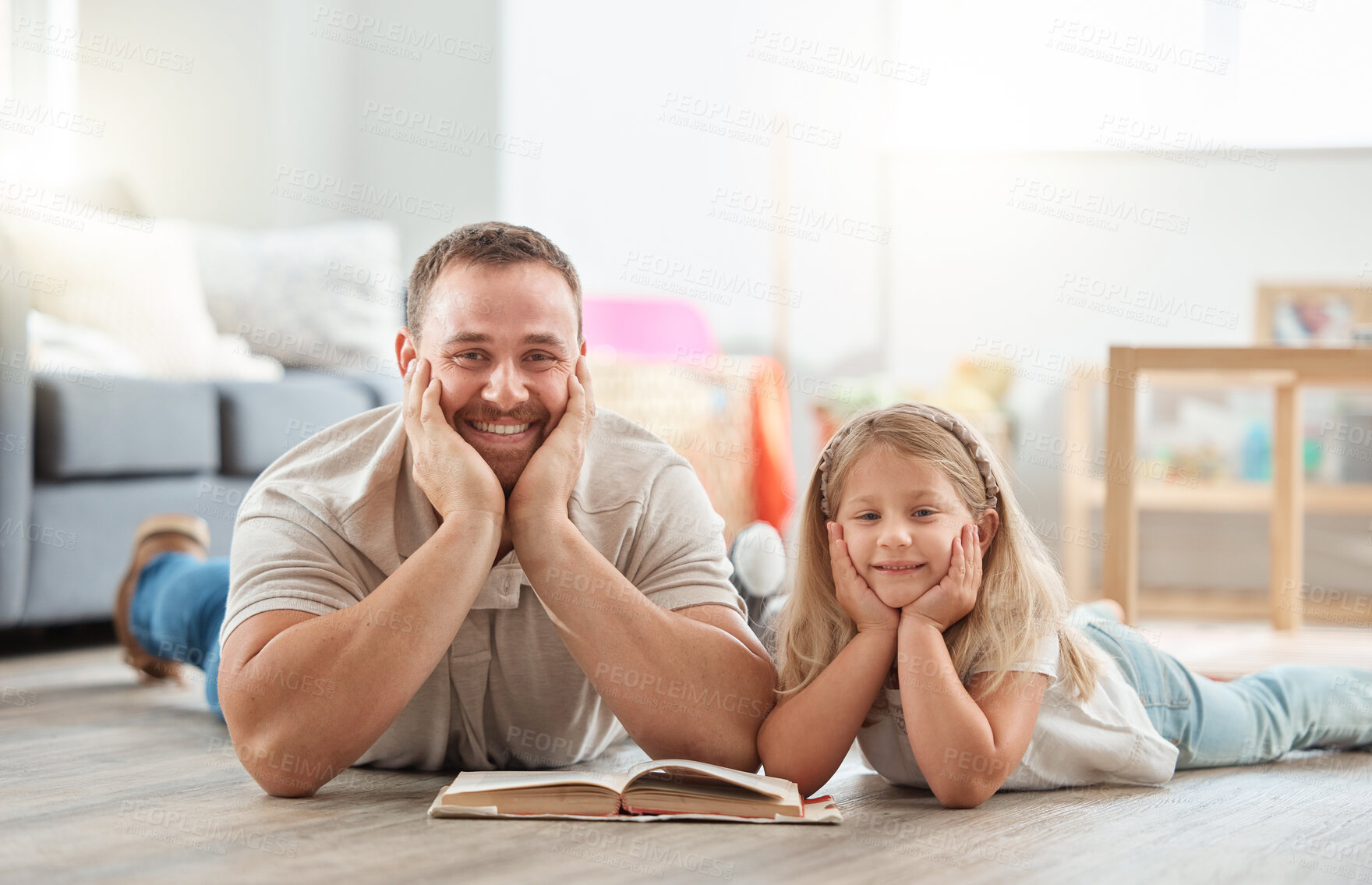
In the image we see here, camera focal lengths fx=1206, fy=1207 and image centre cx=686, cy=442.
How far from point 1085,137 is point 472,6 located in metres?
2.00

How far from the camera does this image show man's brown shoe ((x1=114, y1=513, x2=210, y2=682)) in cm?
189

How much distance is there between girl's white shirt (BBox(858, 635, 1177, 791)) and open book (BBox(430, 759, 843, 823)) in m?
0.15

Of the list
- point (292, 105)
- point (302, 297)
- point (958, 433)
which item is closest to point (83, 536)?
point (302, 297)

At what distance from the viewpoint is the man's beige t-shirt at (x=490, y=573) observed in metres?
1.18

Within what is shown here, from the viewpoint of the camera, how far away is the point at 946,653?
1.12m

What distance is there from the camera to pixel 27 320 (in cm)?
202

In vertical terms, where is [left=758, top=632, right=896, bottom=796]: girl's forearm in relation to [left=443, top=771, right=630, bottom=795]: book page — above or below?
above

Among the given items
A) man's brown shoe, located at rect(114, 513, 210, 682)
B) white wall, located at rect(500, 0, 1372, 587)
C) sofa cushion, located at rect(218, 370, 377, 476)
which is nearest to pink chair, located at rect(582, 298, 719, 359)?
white wall, located at rect(500, 0, 1372, 587)

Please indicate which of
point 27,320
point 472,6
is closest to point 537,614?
point 27,320

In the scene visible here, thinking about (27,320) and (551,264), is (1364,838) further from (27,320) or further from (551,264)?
(27,320)

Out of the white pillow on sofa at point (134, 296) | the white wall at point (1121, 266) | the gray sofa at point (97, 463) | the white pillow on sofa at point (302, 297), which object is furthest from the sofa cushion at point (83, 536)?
the white wall at point (1121, 266)

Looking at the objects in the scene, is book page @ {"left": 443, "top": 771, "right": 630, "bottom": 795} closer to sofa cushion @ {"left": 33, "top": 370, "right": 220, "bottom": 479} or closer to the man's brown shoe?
the man's brown shoe

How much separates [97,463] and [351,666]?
4.35 ft

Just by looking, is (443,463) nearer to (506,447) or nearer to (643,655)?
(506,447)
